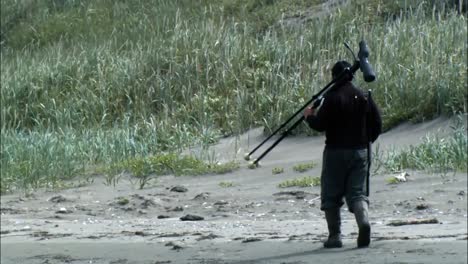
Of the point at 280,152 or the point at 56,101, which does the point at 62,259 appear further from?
the point at 56,101

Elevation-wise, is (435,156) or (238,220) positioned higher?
(435,156)

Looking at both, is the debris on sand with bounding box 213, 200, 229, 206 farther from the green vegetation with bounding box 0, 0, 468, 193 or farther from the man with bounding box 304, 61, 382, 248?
the man with bounding box 304, 61, 382, 248

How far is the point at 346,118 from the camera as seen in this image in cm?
853

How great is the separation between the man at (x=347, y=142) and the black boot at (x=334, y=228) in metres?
0.01

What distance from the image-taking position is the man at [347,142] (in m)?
8.52

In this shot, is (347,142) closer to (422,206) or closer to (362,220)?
(362,220)

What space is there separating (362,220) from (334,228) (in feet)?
1.17

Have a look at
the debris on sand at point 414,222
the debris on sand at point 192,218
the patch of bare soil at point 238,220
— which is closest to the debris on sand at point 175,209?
the patch of bare soil at point 238,220

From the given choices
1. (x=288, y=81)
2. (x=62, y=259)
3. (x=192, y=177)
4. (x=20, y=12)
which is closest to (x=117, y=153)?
(x=192, y=177)

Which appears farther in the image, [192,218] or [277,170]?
[277,170]

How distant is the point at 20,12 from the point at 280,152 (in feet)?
31.9

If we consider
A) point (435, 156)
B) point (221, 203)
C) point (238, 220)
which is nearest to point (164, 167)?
point (221, 203)

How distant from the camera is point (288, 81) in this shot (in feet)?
52.9

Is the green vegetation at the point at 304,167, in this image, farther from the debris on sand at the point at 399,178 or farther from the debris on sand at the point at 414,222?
the debris on sand at the point at 414,222
